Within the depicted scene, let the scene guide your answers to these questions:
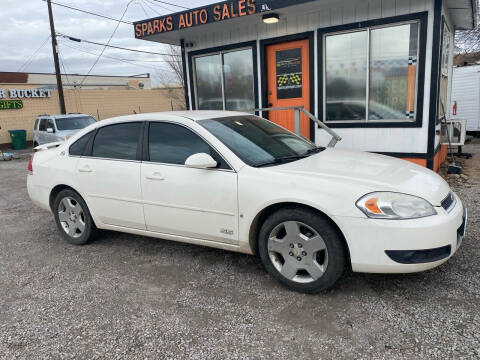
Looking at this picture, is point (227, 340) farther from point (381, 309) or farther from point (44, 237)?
point (44, 237)

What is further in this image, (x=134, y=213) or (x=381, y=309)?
(x=134, y=213)

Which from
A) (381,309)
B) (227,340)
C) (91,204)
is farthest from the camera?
(91,204)

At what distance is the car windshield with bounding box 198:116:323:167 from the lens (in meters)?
3.58

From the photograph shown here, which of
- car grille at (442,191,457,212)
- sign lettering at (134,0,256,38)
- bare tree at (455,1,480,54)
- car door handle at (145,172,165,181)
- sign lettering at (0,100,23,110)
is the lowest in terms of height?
car grille at (442,191,457,212)

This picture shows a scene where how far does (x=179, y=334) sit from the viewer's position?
275cm

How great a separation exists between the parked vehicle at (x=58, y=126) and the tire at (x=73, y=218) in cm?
909

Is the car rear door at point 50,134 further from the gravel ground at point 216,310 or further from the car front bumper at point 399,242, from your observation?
the car front bumper at point 399,242

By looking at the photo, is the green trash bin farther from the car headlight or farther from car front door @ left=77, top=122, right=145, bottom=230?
the car headlight

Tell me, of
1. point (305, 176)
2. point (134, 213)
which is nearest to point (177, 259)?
point (134, 213)

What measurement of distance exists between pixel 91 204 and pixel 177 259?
120 cm

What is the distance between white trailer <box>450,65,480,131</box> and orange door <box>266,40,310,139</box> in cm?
732

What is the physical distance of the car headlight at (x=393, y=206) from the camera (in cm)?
285

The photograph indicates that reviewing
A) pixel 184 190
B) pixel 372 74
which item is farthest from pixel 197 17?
pixel 184 190

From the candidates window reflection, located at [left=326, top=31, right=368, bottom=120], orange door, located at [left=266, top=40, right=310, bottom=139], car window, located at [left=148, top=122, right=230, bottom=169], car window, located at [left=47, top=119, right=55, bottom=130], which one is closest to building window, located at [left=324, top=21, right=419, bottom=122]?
window reflection, located at [left=326, top=31, right=368, bottom=120]
